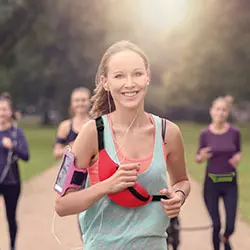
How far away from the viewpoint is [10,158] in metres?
7.28

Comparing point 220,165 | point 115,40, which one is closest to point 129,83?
point 220,165

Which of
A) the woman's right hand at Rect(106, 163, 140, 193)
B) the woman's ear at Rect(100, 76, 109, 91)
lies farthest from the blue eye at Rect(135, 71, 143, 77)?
the woman's right hand at Rect(106, 163, 140, 193)

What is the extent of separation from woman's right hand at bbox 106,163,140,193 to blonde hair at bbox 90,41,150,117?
1.63 feet

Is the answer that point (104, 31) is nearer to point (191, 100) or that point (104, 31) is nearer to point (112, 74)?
point (191, 100)

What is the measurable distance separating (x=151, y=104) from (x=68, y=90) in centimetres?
1102

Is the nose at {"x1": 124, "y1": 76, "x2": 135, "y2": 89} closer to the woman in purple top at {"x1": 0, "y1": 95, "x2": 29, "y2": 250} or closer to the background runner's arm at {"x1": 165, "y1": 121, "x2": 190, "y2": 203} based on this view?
the background runner's arm at {"x1": 165, "y1": 121, "x2": 190, "y2": 203}

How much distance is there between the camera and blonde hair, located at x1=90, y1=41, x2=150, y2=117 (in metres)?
2.83

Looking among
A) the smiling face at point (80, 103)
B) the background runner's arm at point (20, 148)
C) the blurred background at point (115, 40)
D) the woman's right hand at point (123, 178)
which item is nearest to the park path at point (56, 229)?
the background runner's arm at point (20, 148)

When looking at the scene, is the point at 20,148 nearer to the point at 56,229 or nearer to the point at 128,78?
the point at 56,229

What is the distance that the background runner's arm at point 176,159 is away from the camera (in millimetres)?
2924

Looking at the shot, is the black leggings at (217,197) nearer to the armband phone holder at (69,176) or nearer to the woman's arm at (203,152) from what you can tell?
the woman's arm at (203,152)

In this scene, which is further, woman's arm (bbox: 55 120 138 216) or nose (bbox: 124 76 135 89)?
nose (bbox: 124 76 135 89)

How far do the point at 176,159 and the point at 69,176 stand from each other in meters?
0.56

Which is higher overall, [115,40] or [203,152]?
[115,40]
